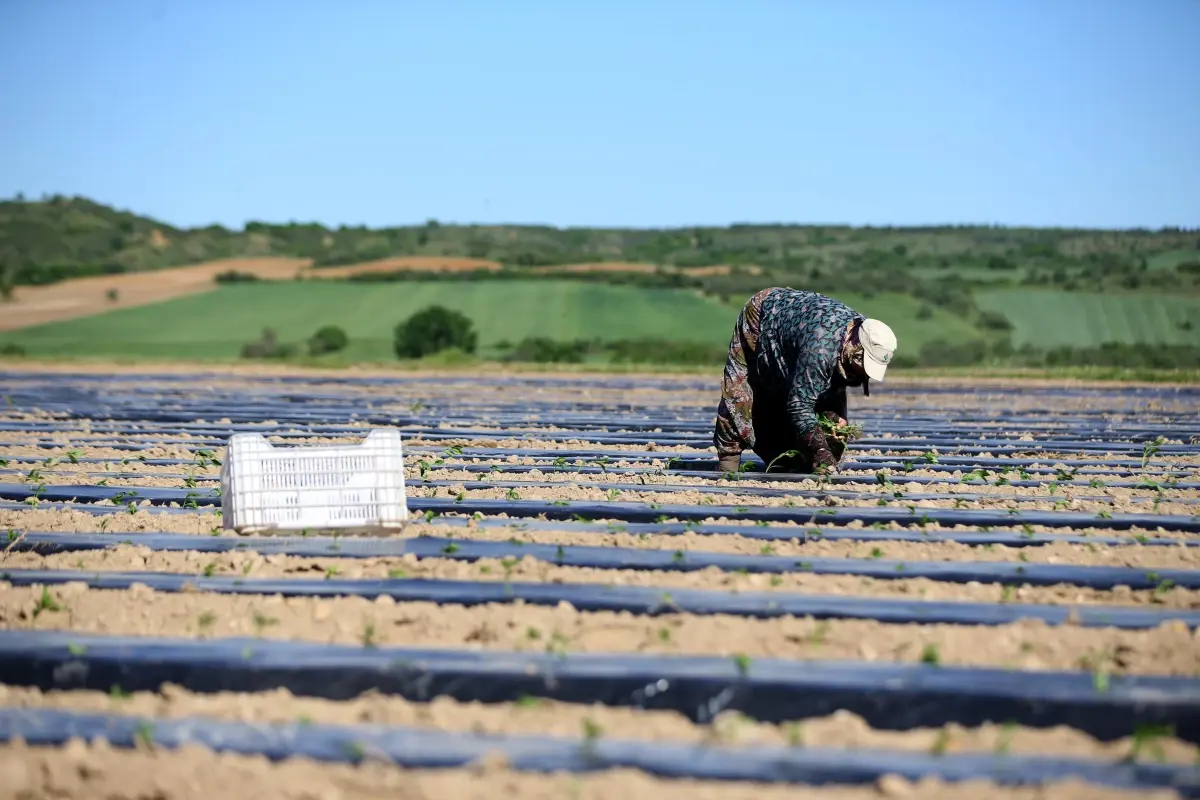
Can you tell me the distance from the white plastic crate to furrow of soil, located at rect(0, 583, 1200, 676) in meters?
1.02

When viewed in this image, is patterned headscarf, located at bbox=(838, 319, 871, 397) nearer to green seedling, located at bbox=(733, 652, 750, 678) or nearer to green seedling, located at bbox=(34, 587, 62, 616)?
green seedling, located at bbox=(733, 652, 750, 678)

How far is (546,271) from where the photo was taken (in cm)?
5259

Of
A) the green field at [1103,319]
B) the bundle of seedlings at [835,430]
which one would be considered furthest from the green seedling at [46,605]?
the green field at [1103,319]

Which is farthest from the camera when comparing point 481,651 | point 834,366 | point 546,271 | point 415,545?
point 546,271

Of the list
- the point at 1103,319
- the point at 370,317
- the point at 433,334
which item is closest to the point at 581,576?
the point at 433,334

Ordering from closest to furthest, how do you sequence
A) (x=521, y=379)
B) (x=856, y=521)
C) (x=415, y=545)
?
1. (x=415, y=545)
2. (x=856, y=521)
3. (x=521, y=379)

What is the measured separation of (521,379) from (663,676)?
18.6 meters

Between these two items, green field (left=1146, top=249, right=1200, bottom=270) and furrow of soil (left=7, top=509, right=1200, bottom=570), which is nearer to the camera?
furrow of soil (left=7, top=509, right=1200, bottom=570)

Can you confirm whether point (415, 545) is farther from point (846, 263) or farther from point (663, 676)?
point (846, 263)

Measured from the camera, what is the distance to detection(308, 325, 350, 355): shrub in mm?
33719

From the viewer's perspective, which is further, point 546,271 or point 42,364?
point 546,271

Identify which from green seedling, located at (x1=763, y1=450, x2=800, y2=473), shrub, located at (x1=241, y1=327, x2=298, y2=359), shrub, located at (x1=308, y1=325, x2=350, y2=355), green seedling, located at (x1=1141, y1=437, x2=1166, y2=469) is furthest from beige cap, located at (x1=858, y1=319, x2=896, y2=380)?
shrub, located at (x1=308, y1=325, x2=350, y2=355)

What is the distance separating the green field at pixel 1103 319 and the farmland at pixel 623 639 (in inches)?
1090

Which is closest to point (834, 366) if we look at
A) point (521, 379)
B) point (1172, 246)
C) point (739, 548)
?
point (739, 548)
